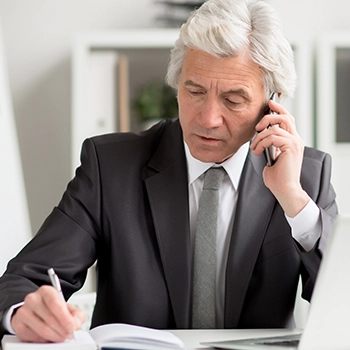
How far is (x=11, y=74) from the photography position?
3.08 metres

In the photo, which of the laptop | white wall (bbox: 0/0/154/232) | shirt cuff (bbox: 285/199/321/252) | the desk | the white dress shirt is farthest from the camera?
white wall (bbox: 0/0/154/232)

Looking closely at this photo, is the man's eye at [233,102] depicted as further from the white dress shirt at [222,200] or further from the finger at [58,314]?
the finger at [58,314]

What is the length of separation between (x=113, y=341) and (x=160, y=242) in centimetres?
53

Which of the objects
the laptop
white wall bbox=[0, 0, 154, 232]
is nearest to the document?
the laptop

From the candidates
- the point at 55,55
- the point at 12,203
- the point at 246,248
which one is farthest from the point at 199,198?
the point at 55,55

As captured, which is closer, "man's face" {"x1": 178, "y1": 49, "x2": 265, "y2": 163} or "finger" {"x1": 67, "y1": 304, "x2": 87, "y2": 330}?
"finger" {"x1": 67, "y1": 304, "x2": 87, "y2": 330}

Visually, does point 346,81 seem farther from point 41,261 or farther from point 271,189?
point 41,261

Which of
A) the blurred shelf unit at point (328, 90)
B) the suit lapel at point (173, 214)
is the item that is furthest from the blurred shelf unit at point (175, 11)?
the suit lapel at point (173, 214)

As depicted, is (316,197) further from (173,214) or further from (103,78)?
(103,78)

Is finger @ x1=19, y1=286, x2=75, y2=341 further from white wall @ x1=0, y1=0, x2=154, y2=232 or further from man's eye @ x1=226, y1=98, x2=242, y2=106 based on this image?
white wall @ x1=0, y1=0, x2=154, y2=232

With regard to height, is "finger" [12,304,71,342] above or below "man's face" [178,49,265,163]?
below

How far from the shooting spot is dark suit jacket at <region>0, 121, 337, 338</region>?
1.65m

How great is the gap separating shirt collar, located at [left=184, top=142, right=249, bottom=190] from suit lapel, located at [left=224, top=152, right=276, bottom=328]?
0.7 inches

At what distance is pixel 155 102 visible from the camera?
2898 mm
